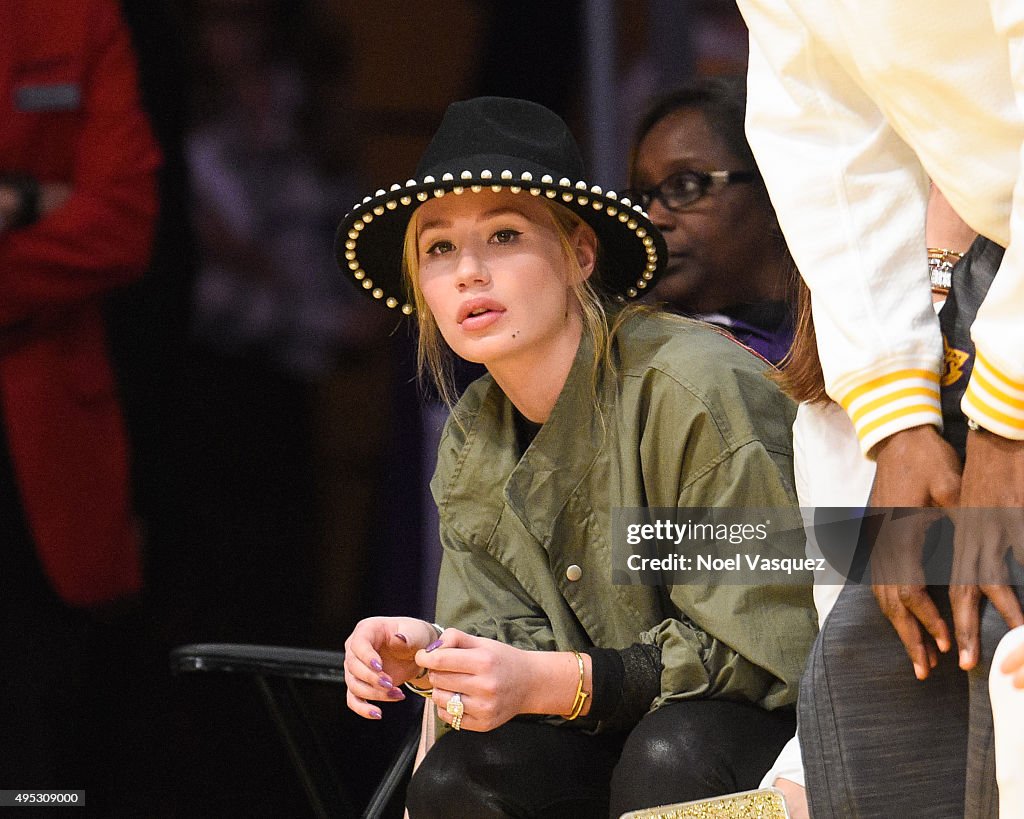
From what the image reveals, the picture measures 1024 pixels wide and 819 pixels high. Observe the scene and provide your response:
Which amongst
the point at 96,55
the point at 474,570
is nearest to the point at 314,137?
the point at 96,55

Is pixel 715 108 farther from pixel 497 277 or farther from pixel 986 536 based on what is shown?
pixel 986 536

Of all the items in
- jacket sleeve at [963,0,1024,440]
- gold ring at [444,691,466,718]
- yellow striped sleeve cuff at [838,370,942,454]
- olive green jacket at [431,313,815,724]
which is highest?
jacket sleeve at [963,0,1024,440]

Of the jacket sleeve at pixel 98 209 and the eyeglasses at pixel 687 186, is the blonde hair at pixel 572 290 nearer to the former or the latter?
the eyeglasses at pixel 687 186

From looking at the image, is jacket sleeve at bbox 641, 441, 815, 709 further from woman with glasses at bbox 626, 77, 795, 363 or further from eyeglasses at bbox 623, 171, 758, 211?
eyeglasses at bbox 623, 171, 758, 211

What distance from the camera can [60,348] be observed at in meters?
2.79

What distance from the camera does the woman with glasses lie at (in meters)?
2.41

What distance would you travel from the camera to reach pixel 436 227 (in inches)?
76.6

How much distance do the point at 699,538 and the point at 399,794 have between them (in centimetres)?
95

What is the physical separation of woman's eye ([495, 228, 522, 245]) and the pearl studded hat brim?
6cm

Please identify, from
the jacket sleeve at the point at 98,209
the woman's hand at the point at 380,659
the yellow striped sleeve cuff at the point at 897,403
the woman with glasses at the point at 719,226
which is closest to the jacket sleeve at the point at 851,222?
the yellow striped sleeve cuff at the point at 897,403

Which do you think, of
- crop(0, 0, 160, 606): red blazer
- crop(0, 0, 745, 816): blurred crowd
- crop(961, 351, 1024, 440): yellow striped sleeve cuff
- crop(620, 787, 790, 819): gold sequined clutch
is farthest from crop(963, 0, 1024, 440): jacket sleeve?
crop(0, 0, 160, 606): red blazer

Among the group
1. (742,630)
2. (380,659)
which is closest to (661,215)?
(742,630)

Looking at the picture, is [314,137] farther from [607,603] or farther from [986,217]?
[986,217]

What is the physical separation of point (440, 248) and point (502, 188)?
5.4 inches
